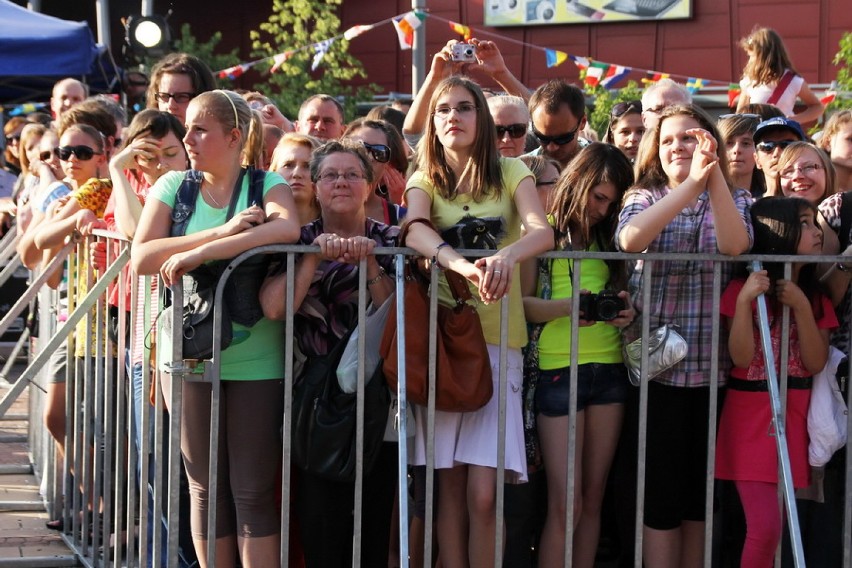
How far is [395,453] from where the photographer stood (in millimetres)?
4285

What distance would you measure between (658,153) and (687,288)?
54cm

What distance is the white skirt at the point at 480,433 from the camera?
418 centimetres

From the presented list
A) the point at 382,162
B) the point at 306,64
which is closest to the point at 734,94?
the point at 382,162

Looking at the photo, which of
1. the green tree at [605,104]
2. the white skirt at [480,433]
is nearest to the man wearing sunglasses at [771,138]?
the white skirt at [480,433]

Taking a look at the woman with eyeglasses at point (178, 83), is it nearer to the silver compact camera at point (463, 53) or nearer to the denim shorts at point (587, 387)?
the silver compact camera at point (463, 53)

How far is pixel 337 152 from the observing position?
4.38m

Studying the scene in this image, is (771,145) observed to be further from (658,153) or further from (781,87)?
(781,87)

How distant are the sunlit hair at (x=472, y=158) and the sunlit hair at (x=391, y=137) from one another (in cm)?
87

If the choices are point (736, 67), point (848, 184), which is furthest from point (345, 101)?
point (848, 184)

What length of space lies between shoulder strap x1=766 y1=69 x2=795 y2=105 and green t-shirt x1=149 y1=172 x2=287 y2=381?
3.65 m

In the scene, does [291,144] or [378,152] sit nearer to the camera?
[291,144]

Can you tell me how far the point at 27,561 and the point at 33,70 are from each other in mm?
6457

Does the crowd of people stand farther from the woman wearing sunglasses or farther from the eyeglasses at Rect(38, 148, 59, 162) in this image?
the eyeglasses at Rect(38, 148, 59, 162)

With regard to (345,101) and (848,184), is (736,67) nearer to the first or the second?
(345,101)
